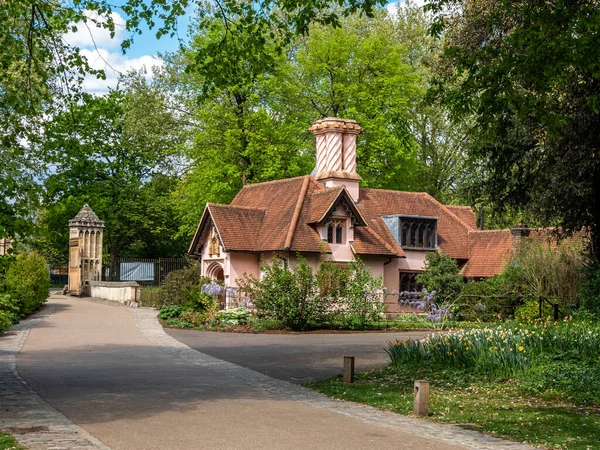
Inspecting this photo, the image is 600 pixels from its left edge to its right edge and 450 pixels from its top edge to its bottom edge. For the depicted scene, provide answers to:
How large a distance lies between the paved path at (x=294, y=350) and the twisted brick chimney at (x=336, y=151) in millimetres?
11208

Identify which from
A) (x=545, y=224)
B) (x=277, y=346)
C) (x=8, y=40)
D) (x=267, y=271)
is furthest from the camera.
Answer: (x=267, y=271)

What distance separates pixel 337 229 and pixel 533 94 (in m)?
14.8

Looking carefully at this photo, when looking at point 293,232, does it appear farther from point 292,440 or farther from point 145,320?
point 292,440

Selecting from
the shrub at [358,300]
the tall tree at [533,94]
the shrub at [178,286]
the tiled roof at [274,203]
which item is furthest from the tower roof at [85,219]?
the tall tree at [533,94]

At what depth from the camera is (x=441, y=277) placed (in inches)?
1470

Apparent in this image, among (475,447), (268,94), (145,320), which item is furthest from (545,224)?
(268,94)

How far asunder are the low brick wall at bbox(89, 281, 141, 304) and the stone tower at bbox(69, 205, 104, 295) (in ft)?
6.24

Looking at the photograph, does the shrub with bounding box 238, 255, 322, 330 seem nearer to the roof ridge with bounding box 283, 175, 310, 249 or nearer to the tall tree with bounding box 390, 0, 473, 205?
the roof ridge with bounding box 283, 175, 310, 249

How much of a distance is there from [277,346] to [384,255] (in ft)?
48.9

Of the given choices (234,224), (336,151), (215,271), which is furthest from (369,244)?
(215,271)

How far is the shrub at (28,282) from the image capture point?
102 ft

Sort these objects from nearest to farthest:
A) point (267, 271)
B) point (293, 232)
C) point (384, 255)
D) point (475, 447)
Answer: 1. point (475, 447)
2. point (267, 271)
3. point (293, 232)
4. point (384, 255)

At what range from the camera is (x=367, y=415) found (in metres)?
12.3

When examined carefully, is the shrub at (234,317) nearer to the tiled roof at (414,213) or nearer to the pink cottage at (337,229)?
the pink cottage at (337,229)
